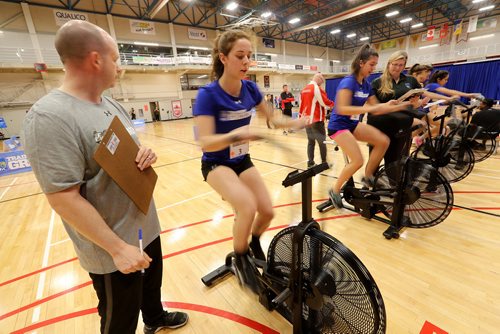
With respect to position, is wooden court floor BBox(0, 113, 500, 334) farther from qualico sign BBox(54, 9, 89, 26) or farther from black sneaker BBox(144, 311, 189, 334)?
qualico sign BBox(54, 9, 89, 26)

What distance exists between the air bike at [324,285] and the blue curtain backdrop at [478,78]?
17520 mm

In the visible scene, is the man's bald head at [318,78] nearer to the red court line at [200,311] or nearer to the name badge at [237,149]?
the name badge at [237,149]

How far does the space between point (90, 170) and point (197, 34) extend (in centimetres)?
2283

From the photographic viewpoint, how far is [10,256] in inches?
101

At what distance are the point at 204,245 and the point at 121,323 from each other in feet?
4.82

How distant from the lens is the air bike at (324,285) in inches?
45.3

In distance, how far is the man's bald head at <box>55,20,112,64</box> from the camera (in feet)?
2.72

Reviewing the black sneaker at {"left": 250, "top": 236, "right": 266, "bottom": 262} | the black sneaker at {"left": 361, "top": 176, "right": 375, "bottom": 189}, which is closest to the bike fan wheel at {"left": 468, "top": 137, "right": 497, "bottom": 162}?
the black sneaker at {"left": 361, "top": 176, "right": 375, "bottom": 189}

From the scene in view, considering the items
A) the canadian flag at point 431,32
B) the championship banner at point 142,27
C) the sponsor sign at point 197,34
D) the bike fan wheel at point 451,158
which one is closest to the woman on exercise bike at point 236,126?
the bike fan wheel at point 451,158

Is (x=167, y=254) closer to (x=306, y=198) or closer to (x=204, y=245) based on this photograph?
(x=204, y=245)

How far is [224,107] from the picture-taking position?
154cm

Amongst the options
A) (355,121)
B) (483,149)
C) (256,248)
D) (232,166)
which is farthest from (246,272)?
(483,149)

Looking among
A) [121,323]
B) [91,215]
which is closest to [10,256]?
[121,323]

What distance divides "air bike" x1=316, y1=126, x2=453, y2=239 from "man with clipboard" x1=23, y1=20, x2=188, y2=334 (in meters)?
2.38
